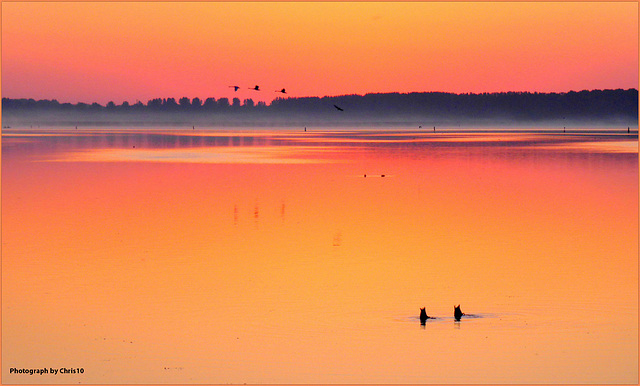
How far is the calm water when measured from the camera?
12.0m

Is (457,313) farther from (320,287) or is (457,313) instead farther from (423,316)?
(320,287)

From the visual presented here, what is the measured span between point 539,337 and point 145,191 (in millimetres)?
23815

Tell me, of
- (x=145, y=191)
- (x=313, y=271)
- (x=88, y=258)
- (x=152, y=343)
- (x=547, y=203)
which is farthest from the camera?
(x=145, y=191)

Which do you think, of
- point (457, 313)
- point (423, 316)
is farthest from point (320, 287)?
point (457, 313)

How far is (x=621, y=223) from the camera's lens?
24.9 meters

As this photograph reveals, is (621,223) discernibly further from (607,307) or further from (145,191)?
(145,191)

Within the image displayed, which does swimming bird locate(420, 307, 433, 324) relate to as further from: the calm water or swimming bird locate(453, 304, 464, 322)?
swimming bird locate(453, 304, 464, 322)

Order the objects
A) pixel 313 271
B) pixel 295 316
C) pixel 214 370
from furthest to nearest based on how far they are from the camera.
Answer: pixel 313 271
pixel 295 316
pixel 214 370

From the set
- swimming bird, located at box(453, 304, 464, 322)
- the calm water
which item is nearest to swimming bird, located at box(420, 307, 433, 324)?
the calm water

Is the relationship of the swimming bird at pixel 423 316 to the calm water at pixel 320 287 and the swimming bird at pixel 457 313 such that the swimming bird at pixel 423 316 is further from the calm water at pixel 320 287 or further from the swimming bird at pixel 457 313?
the swimming bird at pixel 457 313

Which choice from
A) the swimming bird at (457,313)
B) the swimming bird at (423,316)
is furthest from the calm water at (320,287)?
the swimming bird at (457,313)

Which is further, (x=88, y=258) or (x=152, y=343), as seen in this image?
(x=88, y=258)

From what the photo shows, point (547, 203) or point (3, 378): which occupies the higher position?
point (547, 203)

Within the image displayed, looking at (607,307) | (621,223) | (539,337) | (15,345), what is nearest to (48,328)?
(15,345)
